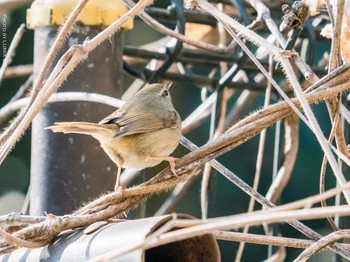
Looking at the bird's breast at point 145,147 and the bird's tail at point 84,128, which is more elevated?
the bird's tail at point 84,128

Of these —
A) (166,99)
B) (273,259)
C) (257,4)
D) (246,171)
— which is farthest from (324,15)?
(246,171)

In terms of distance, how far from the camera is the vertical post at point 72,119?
231 cm

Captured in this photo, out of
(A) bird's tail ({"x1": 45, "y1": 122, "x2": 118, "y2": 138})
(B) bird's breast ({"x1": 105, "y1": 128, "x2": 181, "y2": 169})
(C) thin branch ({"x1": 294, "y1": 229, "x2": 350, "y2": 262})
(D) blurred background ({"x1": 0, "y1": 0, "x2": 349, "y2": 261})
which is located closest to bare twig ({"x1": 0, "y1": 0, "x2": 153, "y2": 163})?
(A) bird's tail ({"x1": 45, "y1": 122, "x2": 118, "y2": 138})

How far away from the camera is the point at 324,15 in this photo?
309 centimetres

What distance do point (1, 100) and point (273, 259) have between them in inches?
77.5

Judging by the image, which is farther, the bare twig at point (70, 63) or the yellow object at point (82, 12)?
the yellow object at point (82, 12)

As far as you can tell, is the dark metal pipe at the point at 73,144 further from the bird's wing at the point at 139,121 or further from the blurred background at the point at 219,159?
the blurred background at the point at 219,159

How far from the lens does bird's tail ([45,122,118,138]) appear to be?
1.99 metres

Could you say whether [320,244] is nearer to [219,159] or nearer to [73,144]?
[73,144]

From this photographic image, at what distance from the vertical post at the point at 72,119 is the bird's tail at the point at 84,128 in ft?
0.36

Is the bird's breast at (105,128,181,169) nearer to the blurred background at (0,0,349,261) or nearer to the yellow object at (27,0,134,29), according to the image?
the yellow object at (27,0,134,29)

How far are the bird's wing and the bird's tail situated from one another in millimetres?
27

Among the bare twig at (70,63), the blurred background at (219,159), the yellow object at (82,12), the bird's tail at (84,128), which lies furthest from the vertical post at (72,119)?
the blurred background at (219,159)

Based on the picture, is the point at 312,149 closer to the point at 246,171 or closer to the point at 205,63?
the point at 246,171
